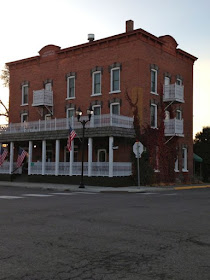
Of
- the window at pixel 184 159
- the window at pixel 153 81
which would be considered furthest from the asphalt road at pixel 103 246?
the window at pixel 184 159

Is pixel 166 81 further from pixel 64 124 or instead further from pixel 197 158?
pixel 64 124

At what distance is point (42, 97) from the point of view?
3388 centimetres

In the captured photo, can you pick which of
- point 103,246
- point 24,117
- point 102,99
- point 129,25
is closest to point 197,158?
point 102,99

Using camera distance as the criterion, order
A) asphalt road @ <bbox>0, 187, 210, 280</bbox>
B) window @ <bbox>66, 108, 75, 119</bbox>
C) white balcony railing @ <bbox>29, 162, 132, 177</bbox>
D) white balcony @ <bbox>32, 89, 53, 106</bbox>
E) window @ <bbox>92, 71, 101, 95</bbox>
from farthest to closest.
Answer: white balcony @ <bbox>32, 89, 53, 106</bbox> → window @ <bbox>66, 108, 75, 119</bbox> → window @ <bbox>92, 71, 101, 95</bbox> → white balcony railing @ <bbox>29, 162, 132, 177</bbox> → asphalt road @ <bbox>0, 187, 210, 280</bbox>

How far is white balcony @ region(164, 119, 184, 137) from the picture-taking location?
30.0 metres

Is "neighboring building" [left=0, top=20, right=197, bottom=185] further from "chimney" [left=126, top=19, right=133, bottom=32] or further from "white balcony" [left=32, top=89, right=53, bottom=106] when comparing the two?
"chimney" [left=126, top=19, right=133, bottom=32]

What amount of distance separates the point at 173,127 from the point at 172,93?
3.09m

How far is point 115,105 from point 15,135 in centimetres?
947

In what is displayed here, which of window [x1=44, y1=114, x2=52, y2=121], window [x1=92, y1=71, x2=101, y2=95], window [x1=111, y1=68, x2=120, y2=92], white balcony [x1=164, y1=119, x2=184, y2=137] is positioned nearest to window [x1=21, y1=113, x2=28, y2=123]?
window [x1=44, y1=114, x2=52, y2=121]

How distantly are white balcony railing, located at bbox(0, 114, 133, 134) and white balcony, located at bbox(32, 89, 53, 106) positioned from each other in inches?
102

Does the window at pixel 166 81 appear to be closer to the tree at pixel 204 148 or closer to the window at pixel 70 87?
the window at pixel 70 87

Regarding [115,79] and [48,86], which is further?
[48,86]

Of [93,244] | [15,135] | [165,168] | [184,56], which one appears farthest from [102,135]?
[93,244]

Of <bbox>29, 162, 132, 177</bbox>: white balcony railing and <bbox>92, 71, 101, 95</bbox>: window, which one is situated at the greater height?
<bbox>92, 71, 101, 95</bbox>: window
